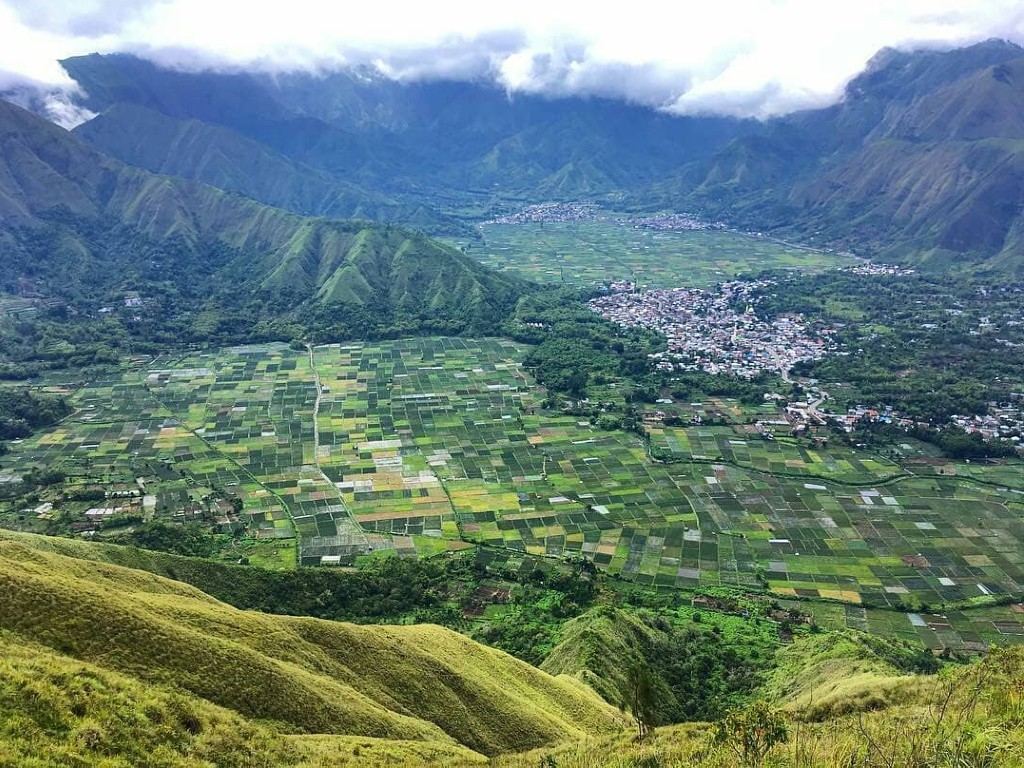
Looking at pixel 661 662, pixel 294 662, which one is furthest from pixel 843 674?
pixel 294 662

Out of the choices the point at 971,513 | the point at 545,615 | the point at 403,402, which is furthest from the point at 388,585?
the point at 971,513

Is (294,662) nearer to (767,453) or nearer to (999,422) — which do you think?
(767,453)

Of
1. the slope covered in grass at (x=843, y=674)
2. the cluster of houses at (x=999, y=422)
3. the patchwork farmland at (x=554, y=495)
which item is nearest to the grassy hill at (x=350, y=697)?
the slope covered in grass at (x=843, y=674)

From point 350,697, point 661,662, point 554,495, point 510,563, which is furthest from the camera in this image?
point 554,495

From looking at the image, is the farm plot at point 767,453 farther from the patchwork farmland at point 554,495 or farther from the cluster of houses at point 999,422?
the cluster of houses at point 999,422

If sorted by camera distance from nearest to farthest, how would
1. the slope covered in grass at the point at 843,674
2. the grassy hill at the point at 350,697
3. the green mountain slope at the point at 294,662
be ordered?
the grassy hill at the point at 350,697, the green mountain slope at the point at 294,662, the slope covered in grass at the point at 843,674

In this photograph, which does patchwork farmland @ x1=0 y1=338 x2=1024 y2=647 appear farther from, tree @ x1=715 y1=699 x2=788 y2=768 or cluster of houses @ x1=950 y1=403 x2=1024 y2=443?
tree @ x1=715 y1=699 x2=788 y2=768

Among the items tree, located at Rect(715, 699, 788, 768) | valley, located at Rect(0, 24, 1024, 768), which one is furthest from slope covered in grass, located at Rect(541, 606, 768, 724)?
tree, located at Rect(715, 699, 788, 768)
